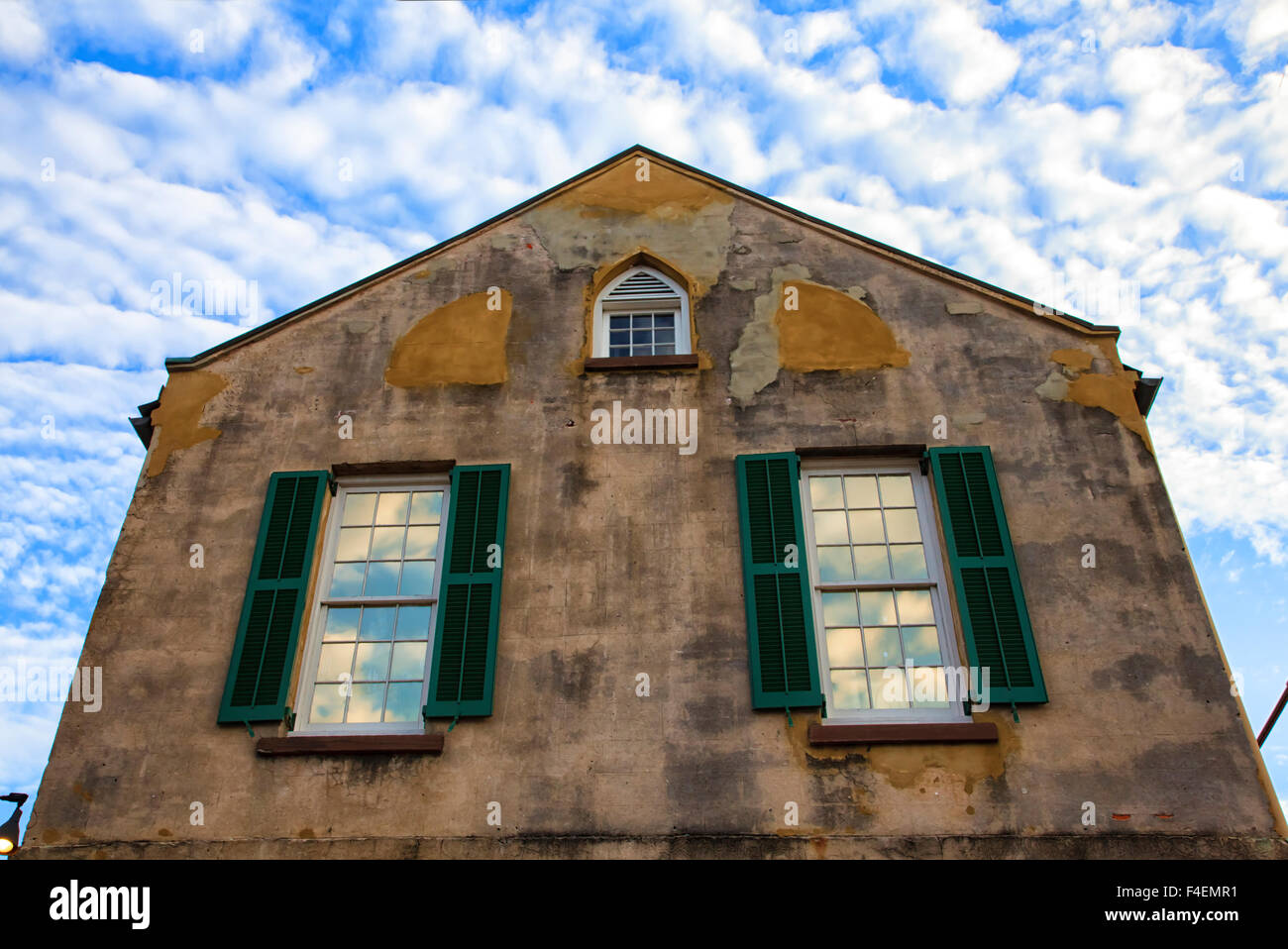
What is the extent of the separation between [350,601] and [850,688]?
3.45 meters

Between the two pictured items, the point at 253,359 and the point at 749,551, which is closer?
the point at 749,551

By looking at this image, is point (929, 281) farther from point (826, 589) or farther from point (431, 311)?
point (431, 311)

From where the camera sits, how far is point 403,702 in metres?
6.29

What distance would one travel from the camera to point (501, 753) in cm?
593

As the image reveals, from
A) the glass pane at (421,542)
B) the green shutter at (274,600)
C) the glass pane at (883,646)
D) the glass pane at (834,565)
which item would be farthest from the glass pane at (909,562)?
the green shutter at (274,600)

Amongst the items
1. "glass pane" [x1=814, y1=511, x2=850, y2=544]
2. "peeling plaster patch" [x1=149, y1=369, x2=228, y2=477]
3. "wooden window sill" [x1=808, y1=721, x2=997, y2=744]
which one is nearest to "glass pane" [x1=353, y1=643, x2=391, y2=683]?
"peeling plaster patch" [x1=149, y1=369, x2=228, y2=477]

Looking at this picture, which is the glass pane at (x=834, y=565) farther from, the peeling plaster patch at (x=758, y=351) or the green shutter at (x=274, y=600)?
the green shutter at (x=274, y=600)

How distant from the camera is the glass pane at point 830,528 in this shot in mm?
6828

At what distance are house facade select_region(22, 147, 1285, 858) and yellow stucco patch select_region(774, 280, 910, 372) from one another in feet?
0.09

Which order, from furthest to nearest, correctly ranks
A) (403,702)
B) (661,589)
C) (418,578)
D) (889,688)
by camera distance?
(418,578), (661,589), (403,702), (889,688)

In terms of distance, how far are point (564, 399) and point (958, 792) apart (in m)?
4.02

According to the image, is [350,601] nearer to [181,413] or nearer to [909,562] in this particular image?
[181,413]

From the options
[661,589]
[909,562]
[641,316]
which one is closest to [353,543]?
[661,589]
